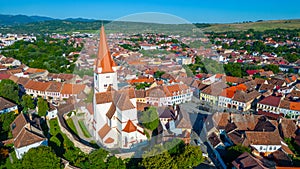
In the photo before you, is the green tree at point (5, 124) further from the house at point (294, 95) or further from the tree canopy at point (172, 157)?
the house at point (294, 95)

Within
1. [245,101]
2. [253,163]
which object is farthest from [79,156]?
[245,101]

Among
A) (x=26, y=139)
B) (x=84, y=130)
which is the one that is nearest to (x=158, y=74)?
(x=84, y=130)

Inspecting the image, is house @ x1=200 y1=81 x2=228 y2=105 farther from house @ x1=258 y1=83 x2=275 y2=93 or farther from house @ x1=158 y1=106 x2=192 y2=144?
house @ x1=158 y1=106 x2=192 y2=144

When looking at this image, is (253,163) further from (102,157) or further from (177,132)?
(102,157)

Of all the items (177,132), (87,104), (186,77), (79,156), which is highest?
(186,77)

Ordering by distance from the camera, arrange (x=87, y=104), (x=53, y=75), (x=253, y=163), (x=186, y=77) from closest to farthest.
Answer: (x=253, y=163), (x=87, y=104), (x=186, y=77), (x=53, y=75)
